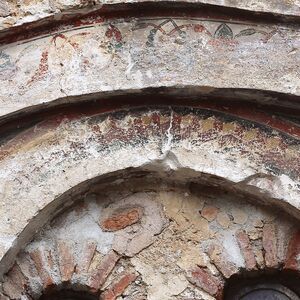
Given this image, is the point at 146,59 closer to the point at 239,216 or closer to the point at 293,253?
the point at 239,216

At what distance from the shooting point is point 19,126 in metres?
4.13

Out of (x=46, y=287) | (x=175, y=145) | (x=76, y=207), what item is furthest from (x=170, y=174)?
(x=46, y=287)

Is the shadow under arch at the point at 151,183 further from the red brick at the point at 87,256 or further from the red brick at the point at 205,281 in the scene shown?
the red brick at the point at 205,281

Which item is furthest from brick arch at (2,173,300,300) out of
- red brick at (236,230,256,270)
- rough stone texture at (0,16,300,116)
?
rough stone texture at (0,16,300,116)

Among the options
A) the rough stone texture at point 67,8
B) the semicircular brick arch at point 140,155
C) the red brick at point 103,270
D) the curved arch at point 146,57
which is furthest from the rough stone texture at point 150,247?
the rough stone texture at point 67,8

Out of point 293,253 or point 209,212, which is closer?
point 293,253

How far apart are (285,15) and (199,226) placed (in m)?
0.95

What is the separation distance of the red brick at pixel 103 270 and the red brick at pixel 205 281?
1.06 ft

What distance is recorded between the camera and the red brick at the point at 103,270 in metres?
4.08

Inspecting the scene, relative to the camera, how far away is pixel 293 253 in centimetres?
407

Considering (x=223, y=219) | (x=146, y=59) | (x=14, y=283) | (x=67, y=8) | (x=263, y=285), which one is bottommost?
(x=14, y=283)

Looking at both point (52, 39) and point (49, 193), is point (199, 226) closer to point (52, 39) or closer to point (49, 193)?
point (49, 193)

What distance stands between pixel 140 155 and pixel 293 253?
2.43 ft

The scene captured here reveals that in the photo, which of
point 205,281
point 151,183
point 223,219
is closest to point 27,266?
point 151,183
